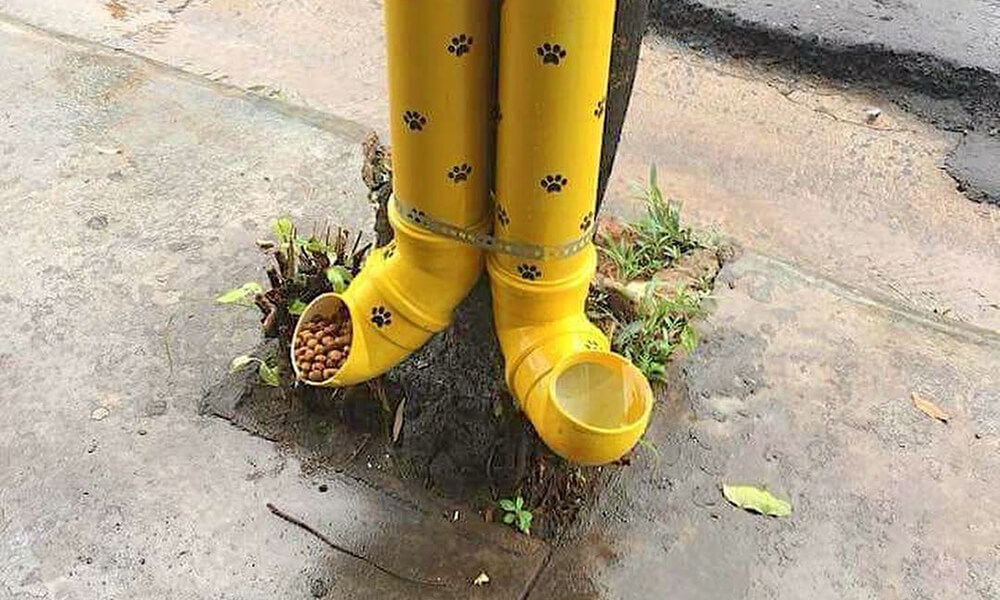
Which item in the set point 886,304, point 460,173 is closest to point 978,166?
point 886,304

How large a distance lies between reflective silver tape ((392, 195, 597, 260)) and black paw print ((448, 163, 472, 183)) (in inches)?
2.9

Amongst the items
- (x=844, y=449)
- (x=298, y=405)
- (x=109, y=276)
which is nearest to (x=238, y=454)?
(x=298, y=405)

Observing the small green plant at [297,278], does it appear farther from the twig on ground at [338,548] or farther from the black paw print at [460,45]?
the black paw print at [460,45]

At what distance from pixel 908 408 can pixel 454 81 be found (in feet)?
3.94

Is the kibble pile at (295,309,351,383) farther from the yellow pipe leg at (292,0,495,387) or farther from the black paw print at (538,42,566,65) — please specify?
the black paw print at (538,42,566,65)

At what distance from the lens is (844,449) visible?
6.60 ft

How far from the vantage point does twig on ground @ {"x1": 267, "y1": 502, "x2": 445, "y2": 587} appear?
1764mm

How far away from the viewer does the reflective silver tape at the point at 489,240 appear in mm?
1561

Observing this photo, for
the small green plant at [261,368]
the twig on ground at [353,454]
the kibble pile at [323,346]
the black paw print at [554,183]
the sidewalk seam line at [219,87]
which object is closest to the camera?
the black paw print at [554,183]

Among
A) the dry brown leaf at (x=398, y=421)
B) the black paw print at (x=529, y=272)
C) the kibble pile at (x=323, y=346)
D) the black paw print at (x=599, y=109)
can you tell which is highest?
the black paw print at (x=599, y=109)

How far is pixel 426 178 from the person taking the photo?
1.55 meters

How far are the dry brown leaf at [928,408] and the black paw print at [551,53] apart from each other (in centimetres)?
118

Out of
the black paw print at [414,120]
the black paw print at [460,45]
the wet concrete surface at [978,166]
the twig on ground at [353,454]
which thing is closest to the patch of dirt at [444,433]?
the twig on ground at [353,454]

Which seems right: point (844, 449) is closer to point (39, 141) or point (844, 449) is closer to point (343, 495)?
point (343, 495)
